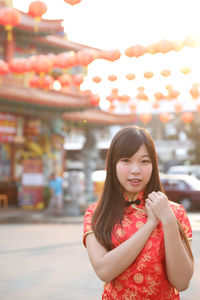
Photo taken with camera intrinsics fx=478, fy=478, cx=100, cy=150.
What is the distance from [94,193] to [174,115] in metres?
14.7

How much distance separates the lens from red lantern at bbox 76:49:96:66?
10.4 m

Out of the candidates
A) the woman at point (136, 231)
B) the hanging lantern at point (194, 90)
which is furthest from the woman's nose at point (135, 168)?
the hanging lantern at point (194, 90)

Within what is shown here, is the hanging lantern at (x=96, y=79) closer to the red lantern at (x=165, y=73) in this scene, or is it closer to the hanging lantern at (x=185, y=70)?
the red lantern at (x=165, y=73)

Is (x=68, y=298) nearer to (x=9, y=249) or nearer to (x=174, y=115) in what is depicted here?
(x=9, y=249)

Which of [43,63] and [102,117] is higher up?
[43,63]

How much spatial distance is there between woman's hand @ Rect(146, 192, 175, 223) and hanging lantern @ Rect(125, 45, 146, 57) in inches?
325

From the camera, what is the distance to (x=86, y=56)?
1055cm

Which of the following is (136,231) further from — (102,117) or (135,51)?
(102,117)

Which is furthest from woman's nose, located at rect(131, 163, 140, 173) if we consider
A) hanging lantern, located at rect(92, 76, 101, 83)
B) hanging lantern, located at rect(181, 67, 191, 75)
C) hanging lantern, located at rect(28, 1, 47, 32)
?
hanging lantern, located at rect(92, 76, 101, 83)

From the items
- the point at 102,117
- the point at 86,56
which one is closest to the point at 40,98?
the point at 102,117

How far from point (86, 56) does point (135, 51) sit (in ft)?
4.22

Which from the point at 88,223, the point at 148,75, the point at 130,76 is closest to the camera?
the point at 88,223

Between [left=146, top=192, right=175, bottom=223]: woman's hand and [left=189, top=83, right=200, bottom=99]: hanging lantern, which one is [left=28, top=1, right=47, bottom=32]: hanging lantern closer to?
[left=189, top=83, right=200, bottom=99]: hanging lantern

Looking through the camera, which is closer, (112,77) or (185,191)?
(112,77)
